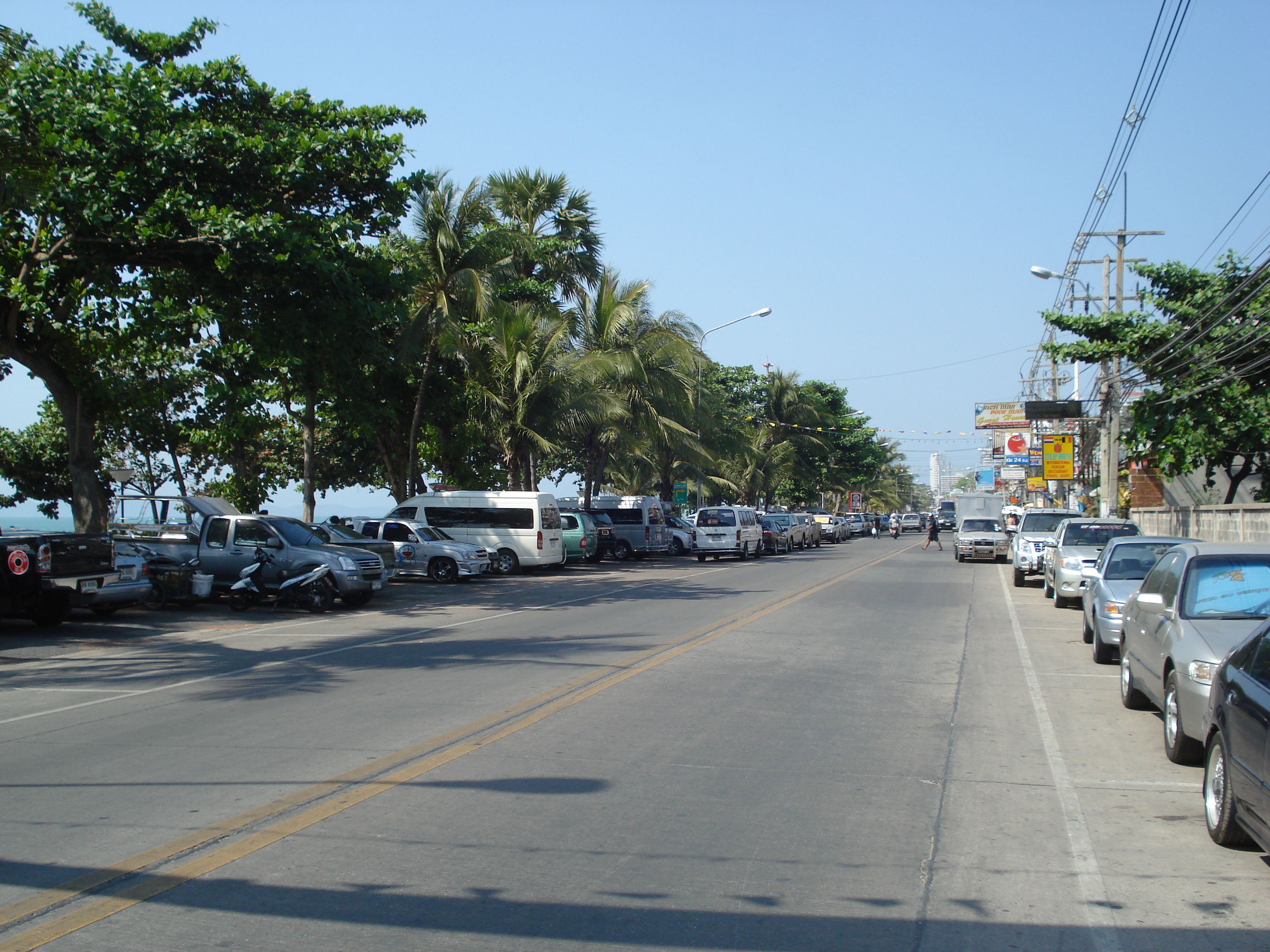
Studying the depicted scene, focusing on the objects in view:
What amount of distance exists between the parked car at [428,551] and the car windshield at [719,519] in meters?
12.3

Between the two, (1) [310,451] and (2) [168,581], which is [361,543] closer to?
(2) [168,581]

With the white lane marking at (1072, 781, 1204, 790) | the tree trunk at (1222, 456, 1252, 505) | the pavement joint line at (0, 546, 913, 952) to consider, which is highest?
the tree trunk at (1222, 456, 1252, 505)

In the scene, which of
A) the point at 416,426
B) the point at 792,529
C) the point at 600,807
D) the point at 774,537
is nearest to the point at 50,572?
the point at 600,807

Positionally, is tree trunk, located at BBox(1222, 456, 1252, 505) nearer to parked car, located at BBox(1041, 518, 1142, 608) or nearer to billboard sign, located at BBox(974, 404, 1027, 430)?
Result: parked car, located at BBox(1041, 518, 1142, 608)

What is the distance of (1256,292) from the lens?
19047 mm

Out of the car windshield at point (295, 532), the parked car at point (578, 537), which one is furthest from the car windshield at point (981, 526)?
the car windshield at point (295, 532)

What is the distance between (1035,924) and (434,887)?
2720mm

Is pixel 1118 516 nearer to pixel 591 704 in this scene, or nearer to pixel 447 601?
pixel 447 601

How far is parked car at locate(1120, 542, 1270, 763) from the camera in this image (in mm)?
7094

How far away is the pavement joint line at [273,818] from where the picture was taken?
4531mm

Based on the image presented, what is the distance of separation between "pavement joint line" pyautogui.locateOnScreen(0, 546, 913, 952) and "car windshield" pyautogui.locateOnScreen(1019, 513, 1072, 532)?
62.0ft

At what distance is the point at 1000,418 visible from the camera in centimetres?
8750

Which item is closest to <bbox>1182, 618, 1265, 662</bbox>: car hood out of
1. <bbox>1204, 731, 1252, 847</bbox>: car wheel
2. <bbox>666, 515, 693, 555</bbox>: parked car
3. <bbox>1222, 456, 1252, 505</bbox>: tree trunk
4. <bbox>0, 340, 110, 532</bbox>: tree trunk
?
<bbox>1204, 731, 1252, 847</bbox>: car wheel

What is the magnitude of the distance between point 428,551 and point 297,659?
13.4m
